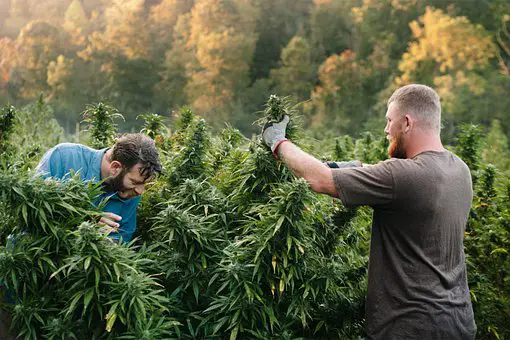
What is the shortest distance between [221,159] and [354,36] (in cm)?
4484

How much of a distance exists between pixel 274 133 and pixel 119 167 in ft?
3.31

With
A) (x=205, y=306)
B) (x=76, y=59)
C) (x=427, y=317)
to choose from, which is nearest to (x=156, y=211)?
(x=205, y=306)

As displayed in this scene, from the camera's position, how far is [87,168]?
373cm

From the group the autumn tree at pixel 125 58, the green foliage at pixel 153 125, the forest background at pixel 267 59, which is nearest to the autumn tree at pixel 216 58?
the forest background at pixel 267 59

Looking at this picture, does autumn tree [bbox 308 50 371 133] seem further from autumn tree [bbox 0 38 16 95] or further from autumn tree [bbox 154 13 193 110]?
autumn tree [bbox 0 38 16 95]

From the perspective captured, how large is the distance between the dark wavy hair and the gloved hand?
2.45ft

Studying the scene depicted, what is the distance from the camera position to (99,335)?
3.01m

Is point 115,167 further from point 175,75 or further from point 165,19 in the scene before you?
point 165,19

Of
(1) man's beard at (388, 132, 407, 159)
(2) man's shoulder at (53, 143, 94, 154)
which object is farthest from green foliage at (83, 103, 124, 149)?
(1) man's beard at (388, 132, 407, 159)

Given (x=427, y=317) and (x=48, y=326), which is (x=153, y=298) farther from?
(x=427, y=317)

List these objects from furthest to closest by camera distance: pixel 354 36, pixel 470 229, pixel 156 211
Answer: pixel 354 36
pixel 470 229
pixel 156 211

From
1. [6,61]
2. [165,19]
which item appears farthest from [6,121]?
[165,19]

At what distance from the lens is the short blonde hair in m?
3.20

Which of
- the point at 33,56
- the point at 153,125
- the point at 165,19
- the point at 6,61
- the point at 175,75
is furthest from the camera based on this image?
the point at 165,19
